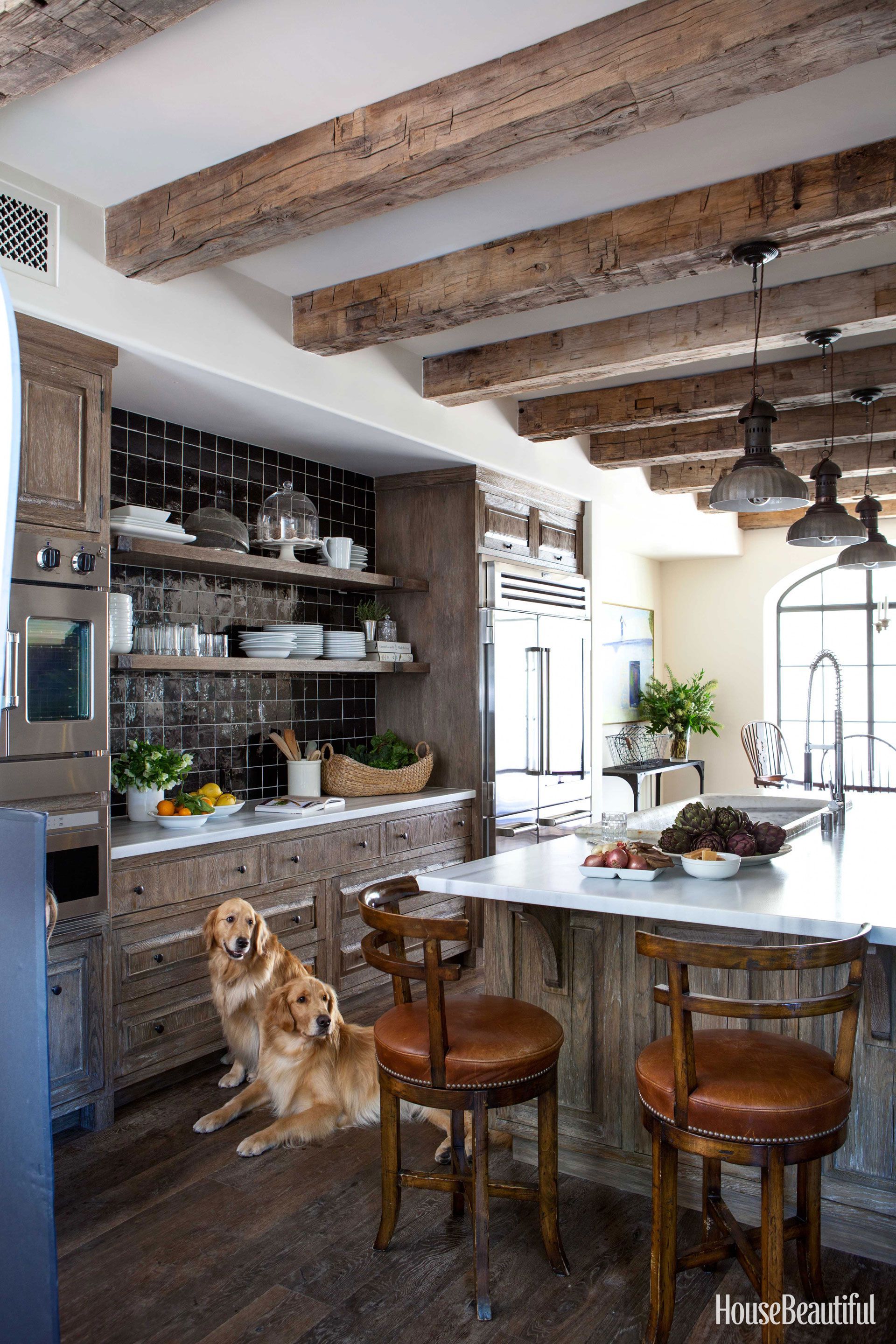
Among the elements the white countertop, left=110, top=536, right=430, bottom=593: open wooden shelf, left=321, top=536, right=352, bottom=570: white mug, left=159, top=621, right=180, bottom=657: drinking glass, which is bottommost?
the white countertop

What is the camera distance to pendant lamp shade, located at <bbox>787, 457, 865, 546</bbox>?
13.3 ft

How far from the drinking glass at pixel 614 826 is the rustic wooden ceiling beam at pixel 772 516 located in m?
5.16

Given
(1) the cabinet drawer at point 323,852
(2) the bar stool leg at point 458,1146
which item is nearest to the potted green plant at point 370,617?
(1) the cabinet drawer at point 323,852

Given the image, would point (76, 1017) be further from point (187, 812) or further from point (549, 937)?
point (549, 937)

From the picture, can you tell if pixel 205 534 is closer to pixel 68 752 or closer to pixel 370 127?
pixel 68 752

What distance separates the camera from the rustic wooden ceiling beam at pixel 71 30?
6.48 ft

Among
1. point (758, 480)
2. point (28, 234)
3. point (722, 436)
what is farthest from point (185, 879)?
point (722, 436)

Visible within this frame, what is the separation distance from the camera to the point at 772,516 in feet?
28.3

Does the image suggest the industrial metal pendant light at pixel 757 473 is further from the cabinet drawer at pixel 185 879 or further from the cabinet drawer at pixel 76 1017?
the cabinet drawer at pixel 76 1017

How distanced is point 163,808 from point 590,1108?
6.19 feet

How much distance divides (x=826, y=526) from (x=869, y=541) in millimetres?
1258

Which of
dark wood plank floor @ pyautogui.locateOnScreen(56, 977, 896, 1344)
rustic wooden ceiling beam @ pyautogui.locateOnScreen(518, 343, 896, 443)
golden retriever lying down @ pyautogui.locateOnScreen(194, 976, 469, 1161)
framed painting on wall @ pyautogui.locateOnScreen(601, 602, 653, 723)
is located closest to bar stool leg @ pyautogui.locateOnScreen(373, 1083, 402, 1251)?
dark wood plank floor @ pyautogui.locateOnScreen(56, 977, 896, 1344)

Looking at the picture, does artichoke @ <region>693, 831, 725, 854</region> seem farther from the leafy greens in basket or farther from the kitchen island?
the leafy greens in basket

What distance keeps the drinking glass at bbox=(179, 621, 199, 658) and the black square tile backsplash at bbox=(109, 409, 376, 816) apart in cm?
28
